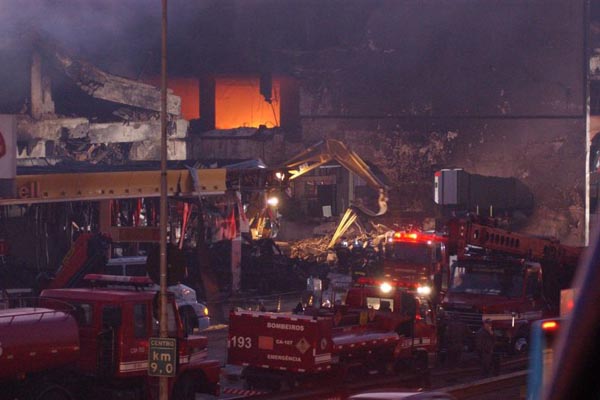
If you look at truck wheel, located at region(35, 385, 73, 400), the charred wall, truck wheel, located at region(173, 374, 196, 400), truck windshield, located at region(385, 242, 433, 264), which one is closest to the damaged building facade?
the charred wall

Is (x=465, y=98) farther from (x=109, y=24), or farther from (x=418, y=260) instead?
(x=418, y=260)

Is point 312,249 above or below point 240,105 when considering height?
below

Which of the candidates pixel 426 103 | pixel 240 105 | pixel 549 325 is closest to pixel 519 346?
pixel 549 325

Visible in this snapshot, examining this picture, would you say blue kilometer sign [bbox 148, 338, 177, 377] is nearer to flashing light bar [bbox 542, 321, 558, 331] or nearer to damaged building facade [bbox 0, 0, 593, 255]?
flashing light bar [bbox 542, 321, 558, 331]

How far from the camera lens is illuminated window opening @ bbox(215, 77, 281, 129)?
53.9 m

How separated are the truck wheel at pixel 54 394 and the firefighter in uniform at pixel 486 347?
378 inches

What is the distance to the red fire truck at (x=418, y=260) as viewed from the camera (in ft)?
87.9

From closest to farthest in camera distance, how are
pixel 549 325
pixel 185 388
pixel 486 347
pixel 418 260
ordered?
pixel 549 325
pixel 185 388
pixel 486 347
pixel 418 260

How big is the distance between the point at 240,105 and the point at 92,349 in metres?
40.2

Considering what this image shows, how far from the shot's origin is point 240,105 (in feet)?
178

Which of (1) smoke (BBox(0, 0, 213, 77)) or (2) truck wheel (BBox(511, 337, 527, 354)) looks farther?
(1) smoke (BBox(0, 0, 213, 77))

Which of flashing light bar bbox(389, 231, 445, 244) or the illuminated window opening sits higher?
the illuminated window opening

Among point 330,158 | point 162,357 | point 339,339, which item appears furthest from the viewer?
point 330,158

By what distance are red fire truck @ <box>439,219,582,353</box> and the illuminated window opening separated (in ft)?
95.4
